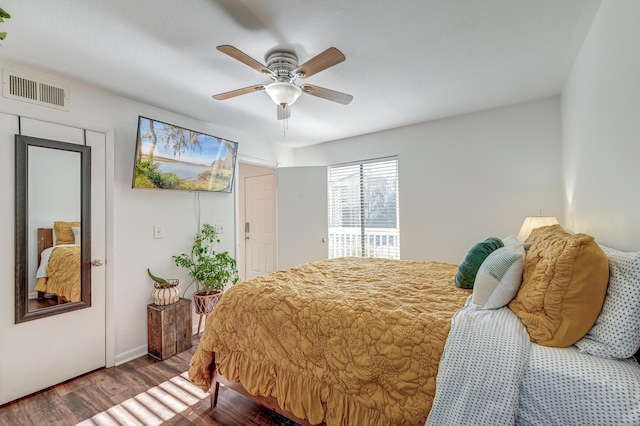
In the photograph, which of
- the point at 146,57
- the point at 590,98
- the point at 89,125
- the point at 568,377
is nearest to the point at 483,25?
the point at 590,98

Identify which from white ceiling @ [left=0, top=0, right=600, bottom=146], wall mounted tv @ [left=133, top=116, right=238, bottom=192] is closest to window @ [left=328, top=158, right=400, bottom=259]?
white ceiling @ [left=0, top=0, right=600, bottom=146]

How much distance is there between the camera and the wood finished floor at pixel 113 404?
1817 millimetres

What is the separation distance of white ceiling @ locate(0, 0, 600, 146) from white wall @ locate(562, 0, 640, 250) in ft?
0.81

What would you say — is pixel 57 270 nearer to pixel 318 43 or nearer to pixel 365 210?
pixel 318 43

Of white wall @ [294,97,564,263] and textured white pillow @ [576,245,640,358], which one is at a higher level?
white wall @ [294,97,564,263]

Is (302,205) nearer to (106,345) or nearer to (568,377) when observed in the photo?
(106,345)

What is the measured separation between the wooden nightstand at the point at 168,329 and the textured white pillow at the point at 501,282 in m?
2.59

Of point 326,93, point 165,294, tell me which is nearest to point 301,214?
point 165,294

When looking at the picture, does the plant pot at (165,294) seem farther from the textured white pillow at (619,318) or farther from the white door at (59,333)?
the textured white pillow at (619,318)

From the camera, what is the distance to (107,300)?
254 cm

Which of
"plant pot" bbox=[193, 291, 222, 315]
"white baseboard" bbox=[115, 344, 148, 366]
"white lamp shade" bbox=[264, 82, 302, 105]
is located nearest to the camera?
"white lamp shade" bbox=[264, 82, 302, 105]

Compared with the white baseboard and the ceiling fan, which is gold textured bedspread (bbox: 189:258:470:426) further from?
the ceiling fan

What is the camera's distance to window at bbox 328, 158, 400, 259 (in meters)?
3.84

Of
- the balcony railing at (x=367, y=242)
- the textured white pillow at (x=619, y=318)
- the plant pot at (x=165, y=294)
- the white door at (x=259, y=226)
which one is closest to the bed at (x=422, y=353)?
the textured white pillow at (x=619, y=318)
